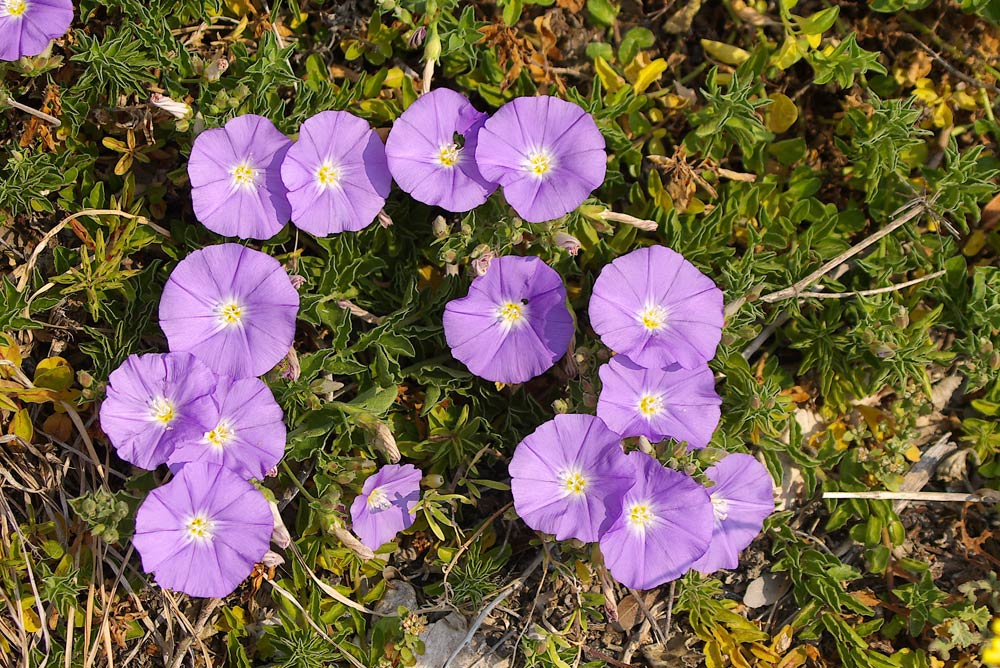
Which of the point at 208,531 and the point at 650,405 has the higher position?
the point at 650,405

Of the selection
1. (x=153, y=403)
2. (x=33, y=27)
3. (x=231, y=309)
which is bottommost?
(x=153, y=403)

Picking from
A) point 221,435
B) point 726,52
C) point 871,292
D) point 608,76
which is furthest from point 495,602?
point 726,52

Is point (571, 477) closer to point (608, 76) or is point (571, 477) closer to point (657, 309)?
point (657, 309)

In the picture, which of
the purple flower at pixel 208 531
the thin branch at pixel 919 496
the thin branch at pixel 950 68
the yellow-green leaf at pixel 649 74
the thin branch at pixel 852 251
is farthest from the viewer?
the thin branch at pixel 950 68

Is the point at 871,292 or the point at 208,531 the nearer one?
the point at 208,531

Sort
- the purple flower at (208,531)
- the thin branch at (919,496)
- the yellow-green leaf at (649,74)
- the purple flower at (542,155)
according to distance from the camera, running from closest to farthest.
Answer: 1. the purple flower at (208,531)
2. the purple flower at (542,155)
3. the thin branch at (919,496)
4. the yellow-green leaf at (649,74)

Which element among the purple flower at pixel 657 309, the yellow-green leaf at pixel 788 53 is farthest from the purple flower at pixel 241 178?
the yellow-green leaf at pixel 788 53

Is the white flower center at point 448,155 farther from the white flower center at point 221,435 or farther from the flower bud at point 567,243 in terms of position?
the white flower center at point 221,435
